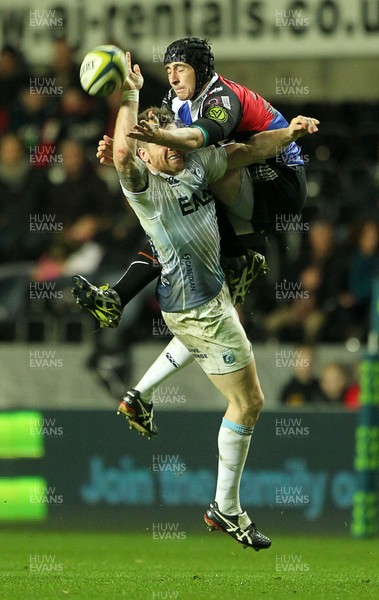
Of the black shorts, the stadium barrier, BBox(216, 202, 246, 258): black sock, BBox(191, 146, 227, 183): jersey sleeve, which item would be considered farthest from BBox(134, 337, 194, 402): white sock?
the stadium barrier

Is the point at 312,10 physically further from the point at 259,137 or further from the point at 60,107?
the point at 259,137

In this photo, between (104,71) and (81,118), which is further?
(81,118)

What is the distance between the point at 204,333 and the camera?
8516mm

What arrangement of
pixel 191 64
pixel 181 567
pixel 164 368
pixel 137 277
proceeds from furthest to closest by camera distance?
pixel 181 567 → pixel 164 368 → pixel 137 277 → pixel 191 64

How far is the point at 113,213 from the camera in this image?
1462cm

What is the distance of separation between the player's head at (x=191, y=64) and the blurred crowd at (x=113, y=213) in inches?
208

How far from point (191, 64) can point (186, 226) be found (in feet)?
3.17

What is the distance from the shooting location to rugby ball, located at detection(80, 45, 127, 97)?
767 cm

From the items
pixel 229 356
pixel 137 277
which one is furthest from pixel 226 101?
pixel 229 356

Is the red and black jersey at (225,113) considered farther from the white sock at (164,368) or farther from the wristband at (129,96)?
the white sock at (164,368)

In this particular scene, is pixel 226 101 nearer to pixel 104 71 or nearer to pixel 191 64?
pixel 191 64

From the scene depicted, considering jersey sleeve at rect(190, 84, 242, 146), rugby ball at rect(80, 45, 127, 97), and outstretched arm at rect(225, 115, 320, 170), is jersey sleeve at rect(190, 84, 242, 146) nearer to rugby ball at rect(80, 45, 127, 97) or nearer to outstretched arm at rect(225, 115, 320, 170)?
outstretched arm at rect(225, 115, 320, 170)

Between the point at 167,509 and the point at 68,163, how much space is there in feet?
12.8

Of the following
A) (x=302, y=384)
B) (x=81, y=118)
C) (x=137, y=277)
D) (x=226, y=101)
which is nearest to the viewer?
(x=226, y=101)
